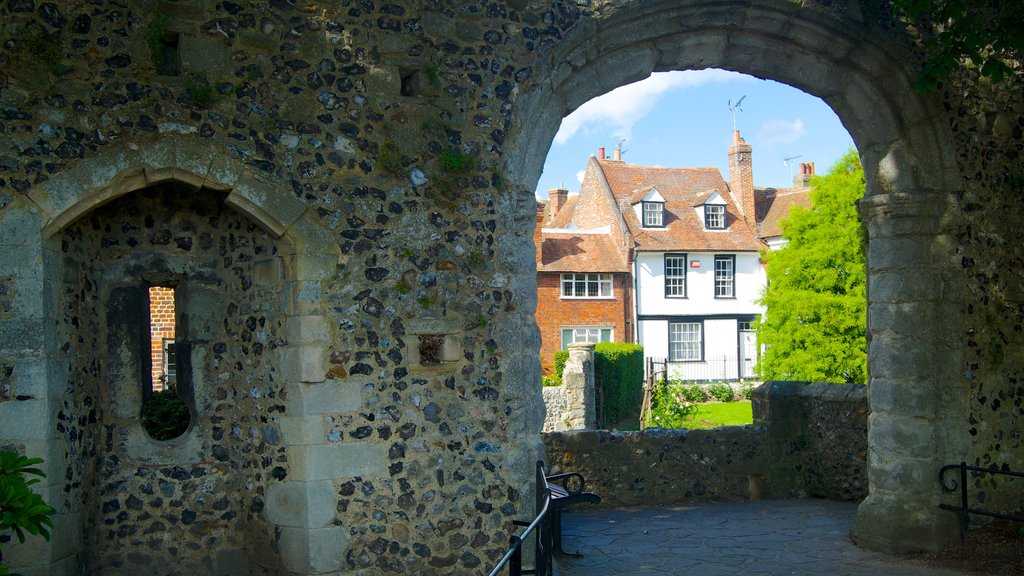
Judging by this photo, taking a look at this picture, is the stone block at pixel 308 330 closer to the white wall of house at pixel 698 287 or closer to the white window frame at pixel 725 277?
the white wall of house at pixel 698 287

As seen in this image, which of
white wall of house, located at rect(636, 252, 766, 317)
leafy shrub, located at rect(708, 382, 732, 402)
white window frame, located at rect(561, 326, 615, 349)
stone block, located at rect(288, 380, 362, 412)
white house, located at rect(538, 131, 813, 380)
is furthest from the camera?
white house, located at rect(538, 131, 813, 380)

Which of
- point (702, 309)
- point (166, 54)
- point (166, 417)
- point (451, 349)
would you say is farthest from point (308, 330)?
point (702, 309)

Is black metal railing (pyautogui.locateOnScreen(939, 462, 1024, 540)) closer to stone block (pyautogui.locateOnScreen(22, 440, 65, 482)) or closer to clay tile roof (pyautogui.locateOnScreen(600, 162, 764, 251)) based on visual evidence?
stone block (pyautogui.locateOnScreen(22, 440, 65, 482))

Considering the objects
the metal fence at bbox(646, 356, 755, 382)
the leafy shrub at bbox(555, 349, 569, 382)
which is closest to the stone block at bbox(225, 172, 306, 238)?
the leafy shrub at bbox(555, 349, 569, 382)

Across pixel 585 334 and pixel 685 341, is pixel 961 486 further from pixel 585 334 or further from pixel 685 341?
pixel 685 341

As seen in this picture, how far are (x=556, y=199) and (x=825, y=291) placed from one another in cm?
1459

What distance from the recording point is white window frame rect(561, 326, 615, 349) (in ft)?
102

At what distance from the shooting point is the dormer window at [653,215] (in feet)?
107

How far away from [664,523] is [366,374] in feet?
12.6

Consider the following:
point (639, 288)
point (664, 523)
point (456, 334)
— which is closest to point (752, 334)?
point (639, 288)

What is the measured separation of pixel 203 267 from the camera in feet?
22.2

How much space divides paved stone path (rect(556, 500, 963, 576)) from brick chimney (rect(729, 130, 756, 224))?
1020 inches

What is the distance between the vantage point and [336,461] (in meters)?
6.21

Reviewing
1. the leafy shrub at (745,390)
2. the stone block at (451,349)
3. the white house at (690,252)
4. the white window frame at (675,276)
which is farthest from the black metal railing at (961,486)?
the white window frame at (675,276)
